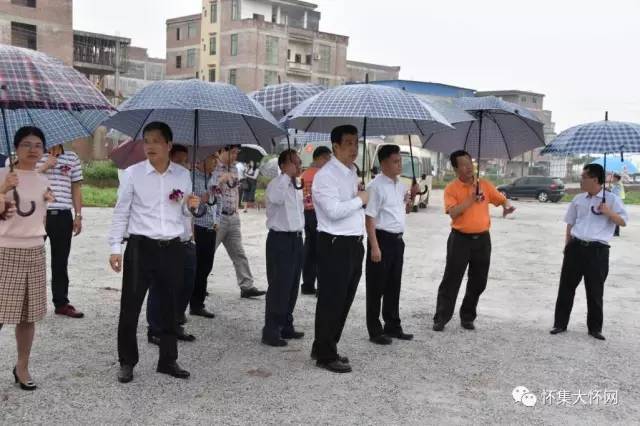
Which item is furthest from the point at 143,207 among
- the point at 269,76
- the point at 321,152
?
the point at 269,76

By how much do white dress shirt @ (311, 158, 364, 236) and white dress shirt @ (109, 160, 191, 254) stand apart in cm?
106

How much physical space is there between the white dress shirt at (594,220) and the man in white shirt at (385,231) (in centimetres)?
170

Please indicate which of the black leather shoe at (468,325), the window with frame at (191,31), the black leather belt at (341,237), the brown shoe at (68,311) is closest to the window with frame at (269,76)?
the window with frame at (191,31)

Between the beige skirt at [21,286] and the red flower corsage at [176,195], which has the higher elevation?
the red flower corsage at [176,195]

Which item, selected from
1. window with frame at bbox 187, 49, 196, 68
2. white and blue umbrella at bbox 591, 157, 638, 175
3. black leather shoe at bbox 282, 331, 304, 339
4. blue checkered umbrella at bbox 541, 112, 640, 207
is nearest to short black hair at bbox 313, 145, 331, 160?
black leather shoe at bbox 282, 331, 304, 339

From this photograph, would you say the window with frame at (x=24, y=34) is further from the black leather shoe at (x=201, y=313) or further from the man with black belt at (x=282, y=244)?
the man with black belt at (x=282, y=244)

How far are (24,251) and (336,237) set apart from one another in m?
2.11

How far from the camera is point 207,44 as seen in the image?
52.7m

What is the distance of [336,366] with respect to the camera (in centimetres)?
491

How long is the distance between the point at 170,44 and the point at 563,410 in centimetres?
5716

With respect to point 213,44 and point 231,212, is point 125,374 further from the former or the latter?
point 213,44

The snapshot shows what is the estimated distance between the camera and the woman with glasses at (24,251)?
4148 mm

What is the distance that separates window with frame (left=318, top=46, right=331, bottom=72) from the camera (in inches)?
2066

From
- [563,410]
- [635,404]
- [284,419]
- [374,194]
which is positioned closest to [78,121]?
[374,194]
